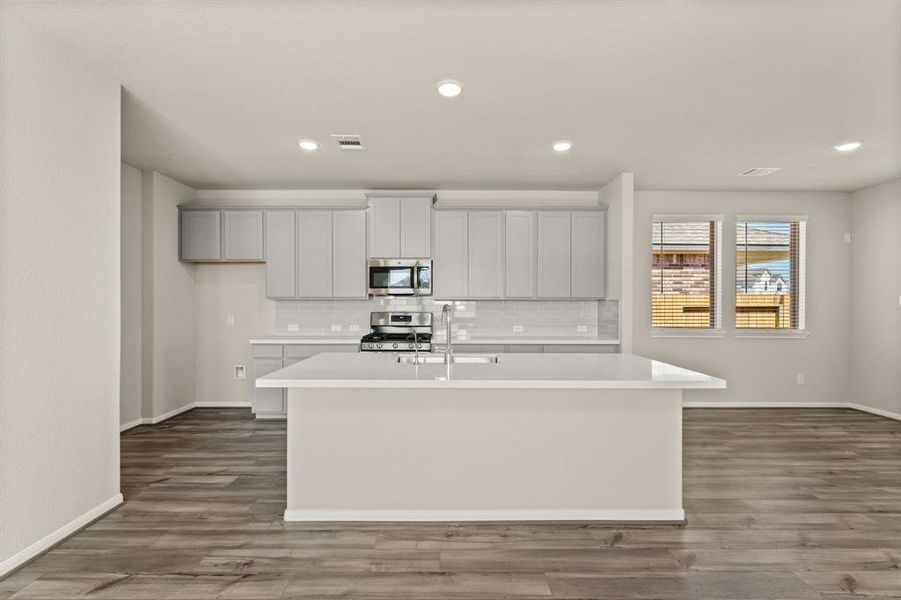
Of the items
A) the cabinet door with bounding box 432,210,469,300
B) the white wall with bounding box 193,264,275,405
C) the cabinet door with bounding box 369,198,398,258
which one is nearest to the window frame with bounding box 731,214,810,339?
the cabinet door with bounding box 432,210,469,300

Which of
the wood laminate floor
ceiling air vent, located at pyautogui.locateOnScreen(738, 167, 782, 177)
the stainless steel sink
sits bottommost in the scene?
the wood laminate floor

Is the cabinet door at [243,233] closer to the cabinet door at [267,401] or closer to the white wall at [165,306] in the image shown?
the white wall at [165,306]

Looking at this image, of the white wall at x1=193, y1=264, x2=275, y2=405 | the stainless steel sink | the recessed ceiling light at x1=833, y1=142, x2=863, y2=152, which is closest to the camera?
the stainless steel sink

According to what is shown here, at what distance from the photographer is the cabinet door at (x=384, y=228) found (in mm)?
5605

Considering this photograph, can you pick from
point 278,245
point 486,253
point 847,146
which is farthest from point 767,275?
point 278,245

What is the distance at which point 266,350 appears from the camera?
538 centimetres

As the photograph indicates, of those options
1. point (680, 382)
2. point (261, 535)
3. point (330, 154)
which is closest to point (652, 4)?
point (680, 382)

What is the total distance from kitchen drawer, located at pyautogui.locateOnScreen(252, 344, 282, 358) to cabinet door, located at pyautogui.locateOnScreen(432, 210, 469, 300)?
1.86 metres

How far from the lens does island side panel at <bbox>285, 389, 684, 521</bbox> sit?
2857mm

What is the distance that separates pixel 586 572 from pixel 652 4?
8.68ft

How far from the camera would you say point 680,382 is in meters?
2.61

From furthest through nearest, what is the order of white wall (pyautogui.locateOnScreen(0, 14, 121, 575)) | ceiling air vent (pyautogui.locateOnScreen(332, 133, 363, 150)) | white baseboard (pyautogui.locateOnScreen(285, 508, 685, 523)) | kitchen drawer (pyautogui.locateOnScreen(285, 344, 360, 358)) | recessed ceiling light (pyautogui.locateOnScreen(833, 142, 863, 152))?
kitchen drawer (pyautogui.locateOnScreen(285, 344, 360, 358)) < recessed ceiling light (pyautogui.locateOnScreen(833, 142, 863, 152)) < ceiling air vent (pyautogui.locateOnScreen(332, 133, 363, 150)) < white baseboard (pyautogui.locateOnScreen(285, 508, 685, 523)) < white wall (pyautogui.locateOnScreen(0, 14, 121, 575))

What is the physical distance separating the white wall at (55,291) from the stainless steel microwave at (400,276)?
2.85 m

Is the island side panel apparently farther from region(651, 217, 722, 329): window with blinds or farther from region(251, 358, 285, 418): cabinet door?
region(651, 217, 722, 329): window with blinds
